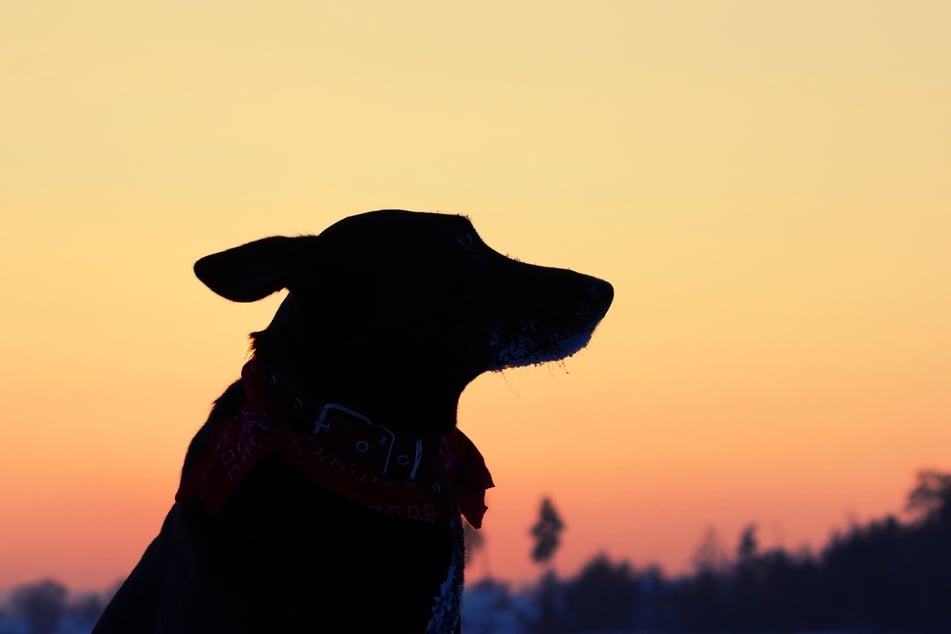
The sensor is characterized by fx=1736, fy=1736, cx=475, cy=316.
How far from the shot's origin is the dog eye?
6867 millimetres

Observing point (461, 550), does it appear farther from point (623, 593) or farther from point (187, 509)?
point (623, 593)

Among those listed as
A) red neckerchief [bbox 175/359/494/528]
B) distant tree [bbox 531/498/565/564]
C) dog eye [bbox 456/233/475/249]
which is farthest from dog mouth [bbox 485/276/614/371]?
distant tree [bbox 531/498/565/564]

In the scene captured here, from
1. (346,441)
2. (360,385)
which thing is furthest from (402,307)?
(346,441)

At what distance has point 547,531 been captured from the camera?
7269 cm

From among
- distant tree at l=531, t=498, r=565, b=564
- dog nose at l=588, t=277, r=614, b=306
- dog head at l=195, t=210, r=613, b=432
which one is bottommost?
dog head at l=195, t=210, r=613, b=432

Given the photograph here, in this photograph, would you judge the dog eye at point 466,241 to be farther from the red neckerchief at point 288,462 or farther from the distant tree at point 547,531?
the distant tree at point 547,531

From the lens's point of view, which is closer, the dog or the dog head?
the dog

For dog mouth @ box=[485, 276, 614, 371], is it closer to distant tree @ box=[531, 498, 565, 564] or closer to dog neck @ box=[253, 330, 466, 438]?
dog neck @ box=[253, 330, 466, 438]

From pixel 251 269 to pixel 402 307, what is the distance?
736mm

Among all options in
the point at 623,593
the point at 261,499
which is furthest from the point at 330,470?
the point at 623,593

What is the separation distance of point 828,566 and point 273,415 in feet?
289

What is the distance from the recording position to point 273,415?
6.13m

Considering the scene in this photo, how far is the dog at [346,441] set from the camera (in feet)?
19.5

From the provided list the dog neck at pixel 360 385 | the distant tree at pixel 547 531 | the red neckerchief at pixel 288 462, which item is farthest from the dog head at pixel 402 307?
the distant tree at pixel 547 531
